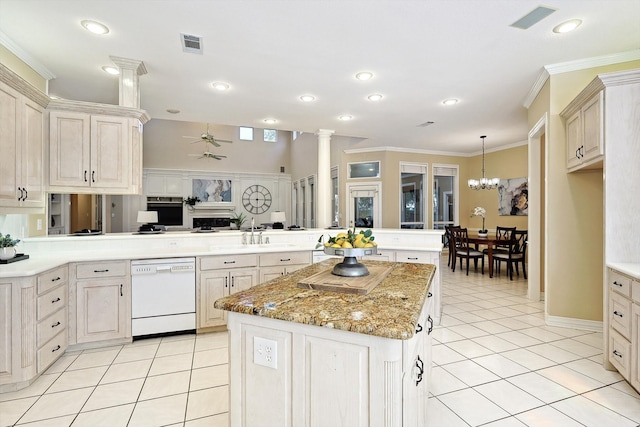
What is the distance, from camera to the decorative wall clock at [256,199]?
11414 millimetres

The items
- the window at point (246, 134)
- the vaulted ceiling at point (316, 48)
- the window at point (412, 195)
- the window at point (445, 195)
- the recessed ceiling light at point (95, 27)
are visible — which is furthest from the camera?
the window at point (246, 134)

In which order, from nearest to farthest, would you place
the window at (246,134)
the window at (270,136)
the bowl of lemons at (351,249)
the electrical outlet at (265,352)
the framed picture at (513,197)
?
1. the electrical outlet at (265,352)
2. the bowl of lemons at (351,249)
3. the framed picture at (513,197)
4. the window at (246,134)
5. the window at (270,136)

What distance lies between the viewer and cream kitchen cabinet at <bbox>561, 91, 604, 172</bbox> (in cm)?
266

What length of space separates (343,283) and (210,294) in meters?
2.17

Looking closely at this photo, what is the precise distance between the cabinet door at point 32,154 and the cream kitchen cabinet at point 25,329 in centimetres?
81

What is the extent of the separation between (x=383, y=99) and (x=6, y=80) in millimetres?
3824

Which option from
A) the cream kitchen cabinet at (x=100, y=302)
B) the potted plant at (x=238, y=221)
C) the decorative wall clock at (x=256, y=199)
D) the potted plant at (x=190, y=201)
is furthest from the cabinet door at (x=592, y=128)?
the potted plant at (x=190, y=201)

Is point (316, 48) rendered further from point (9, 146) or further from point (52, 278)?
point (52, 278)

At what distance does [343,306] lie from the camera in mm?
1397

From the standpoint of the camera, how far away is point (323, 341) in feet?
4.20

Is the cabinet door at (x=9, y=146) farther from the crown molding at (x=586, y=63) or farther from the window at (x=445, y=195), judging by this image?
the window at (x=445, y=195)

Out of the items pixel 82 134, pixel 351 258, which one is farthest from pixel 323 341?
pixel 82 134

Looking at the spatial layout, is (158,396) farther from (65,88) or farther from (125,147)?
(65,88)

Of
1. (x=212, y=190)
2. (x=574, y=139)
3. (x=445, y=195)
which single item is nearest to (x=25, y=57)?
(x=574, y=139)
